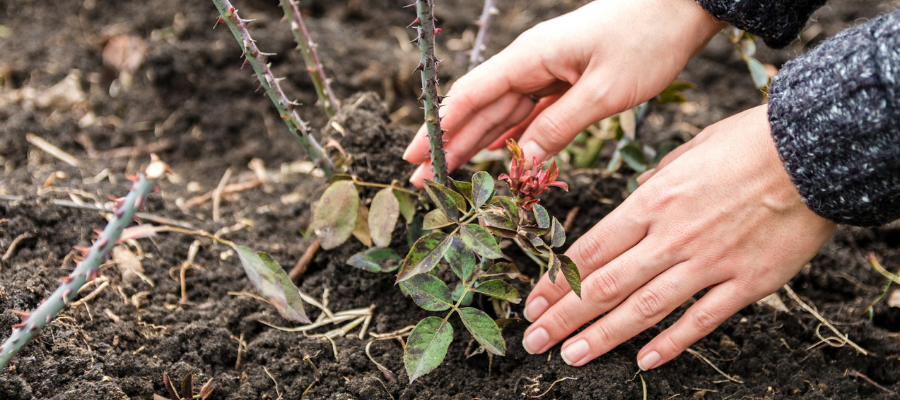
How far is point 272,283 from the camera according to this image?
127 cm

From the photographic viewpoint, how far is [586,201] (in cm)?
181

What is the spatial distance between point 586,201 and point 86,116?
6.92 ft

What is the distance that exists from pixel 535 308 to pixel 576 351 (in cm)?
14

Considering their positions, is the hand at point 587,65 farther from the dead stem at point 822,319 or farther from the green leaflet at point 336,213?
the dead stem at point 822,319

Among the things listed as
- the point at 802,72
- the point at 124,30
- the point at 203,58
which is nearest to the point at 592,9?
the point at 802,72

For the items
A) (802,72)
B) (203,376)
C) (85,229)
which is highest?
(802,72)

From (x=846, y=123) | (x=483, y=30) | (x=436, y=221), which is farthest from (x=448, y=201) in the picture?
(x=483, y=30)

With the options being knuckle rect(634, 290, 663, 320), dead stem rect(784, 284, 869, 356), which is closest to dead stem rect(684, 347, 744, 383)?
knuckle rect(634, 290, 663, 320)

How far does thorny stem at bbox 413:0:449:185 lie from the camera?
3.62 ft

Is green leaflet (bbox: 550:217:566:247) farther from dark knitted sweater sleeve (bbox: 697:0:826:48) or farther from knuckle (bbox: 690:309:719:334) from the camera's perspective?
dark knitted sweater sleeve (bbox: 697:0:826:48)

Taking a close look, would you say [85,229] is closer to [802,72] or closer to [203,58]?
[203,58]

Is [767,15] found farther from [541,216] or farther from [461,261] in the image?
[461,261]

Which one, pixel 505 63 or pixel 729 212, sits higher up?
pixel 505 63

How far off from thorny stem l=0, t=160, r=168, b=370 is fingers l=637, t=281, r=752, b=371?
3.85 feet
